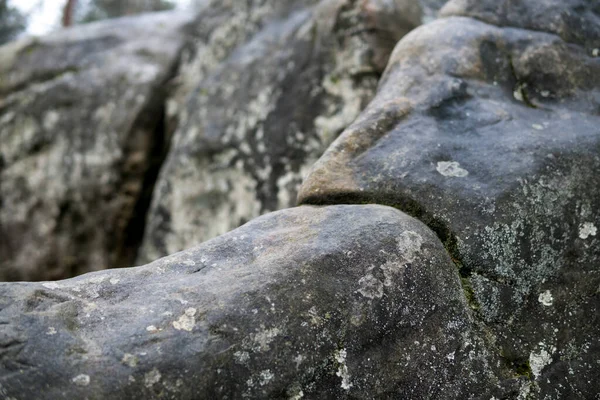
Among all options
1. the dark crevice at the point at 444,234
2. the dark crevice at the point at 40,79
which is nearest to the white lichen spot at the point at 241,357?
the dark crevice at the point at 444,234

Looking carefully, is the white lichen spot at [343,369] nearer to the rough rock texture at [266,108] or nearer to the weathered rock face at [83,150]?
the rough rock texture at [266,108]

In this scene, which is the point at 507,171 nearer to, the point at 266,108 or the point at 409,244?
the point at 409,244

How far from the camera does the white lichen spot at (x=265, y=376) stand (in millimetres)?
1592

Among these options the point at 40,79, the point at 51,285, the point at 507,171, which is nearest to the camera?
the point at 51,285

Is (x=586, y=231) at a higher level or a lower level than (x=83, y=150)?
higher

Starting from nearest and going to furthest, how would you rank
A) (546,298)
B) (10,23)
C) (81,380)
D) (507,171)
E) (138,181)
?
1. (81,380)
2. (546,298)
3. (507,171)
4. (138,181)
5. (10,23)

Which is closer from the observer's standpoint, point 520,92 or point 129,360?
point 129,360

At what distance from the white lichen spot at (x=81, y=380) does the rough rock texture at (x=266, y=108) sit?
288cm

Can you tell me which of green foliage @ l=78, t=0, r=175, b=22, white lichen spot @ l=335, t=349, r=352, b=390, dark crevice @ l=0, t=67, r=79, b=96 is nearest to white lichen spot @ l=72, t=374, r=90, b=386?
white lichen spot @ l=335, t=349, r=352, b=390

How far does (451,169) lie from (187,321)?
1.15 m

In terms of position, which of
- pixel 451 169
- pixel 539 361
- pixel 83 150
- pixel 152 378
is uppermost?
pixel 152 378

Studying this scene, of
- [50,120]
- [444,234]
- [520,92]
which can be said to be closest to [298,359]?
Result: [444,234]

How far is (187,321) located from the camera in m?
1.64

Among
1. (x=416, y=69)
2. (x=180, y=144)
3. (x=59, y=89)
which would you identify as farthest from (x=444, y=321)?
(x=59, y=89)
